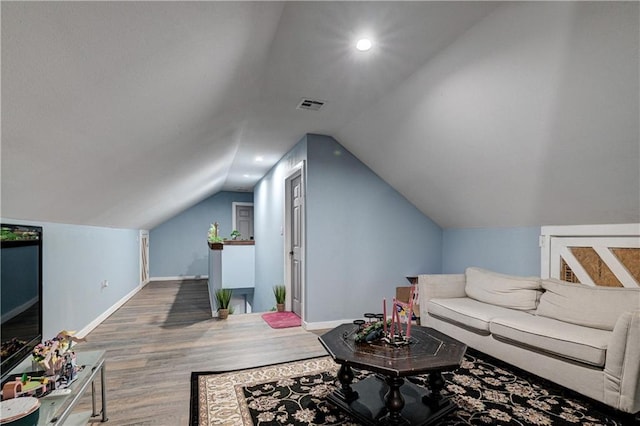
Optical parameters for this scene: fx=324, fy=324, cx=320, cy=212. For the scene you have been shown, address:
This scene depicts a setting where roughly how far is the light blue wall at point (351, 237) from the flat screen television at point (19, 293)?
8.82 ft

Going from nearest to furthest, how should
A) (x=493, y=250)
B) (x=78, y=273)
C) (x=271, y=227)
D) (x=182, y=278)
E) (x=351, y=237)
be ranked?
(x=78, y=273), (x=493, y=250), (x=351, y=237), (x=271, y=227), (x=182, y=278)

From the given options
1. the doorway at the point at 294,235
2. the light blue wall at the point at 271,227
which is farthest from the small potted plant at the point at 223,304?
the light blue wall at the point at 271,227

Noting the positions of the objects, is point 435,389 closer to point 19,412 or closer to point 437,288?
point 437,288

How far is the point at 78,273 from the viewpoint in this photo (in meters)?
3.62

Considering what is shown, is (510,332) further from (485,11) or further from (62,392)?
(62,392)

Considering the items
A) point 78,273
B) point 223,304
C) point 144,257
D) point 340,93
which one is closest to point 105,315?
point 78,273

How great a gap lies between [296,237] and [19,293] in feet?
11.1

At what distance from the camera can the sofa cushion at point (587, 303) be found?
254 centimetres

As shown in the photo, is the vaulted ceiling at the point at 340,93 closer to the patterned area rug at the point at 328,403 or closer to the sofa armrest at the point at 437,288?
the sofa armrest at the point at 437,288

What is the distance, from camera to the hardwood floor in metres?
2.31

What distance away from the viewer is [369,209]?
4539mm

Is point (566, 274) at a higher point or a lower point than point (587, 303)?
higher

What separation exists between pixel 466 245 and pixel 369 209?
1468 mm

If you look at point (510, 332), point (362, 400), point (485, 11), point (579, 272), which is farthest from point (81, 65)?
point (579, 272)
